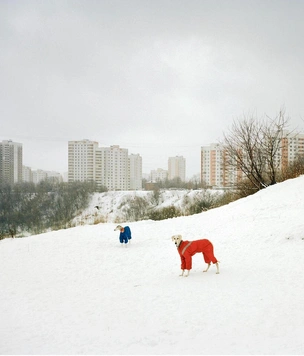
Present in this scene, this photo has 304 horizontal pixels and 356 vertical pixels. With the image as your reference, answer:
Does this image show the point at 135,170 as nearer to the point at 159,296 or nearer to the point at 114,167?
the point at 114,167

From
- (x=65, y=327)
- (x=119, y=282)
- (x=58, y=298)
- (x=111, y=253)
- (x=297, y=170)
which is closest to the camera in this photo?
(x=65, y=327)

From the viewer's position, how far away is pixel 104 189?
180ft

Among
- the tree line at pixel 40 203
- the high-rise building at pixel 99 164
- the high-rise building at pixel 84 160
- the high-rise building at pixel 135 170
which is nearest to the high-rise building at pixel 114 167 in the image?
the high-rise building at pixel 99 164

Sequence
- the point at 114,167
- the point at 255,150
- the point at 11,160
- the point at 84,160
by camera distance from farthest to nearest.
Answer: the point at 114,167, the point at 84,160, the point at 11,160, the point at 255,150

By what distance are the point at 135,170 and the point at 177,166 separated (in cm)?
2726

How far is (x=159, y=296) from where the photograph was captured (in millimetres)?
5027

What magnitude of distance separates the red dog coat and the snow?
341 millimetres

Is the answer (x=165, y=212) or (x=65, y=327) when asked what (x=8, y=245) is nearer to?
(x=65, y=327)

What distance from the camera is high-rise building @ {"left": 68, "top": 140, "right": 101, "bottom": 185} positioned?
66500mm

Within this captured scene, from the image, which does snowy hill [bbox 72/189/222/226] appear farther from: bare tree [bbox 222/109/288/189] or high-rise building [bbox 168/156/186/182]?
high-rise building [bbox 168/156/186/182]

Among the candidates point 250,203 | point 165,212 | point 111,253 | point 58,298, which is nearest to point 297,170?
point 250,203

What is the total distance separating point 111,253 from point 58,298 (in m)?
3.32

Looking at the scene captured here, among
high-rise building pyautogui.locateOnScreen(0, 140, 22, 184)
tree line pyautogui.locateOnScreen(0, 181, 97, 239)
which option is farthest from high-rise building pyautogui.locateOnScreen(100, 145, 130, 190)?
high-rise building pyautogui.locateOnScreen(0, 140, 22, 184)

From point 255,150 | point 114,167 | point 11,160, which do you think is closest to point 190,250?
point 255,150
